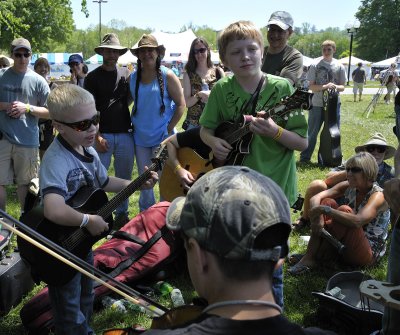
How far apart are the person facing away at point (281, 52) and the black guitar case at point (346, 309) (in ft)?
6.70

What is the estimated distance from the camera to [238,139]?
2.86 metres

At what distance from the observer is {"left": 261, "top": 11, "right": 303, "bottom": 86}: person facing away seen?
4.63 meters

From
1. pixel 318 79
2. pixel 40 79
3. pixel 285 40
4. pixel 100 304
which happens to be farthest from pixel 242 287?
pixel 318 79

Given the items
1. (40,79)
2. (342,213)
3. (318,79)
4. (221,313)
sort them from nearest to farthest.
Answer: (221,313)
(342,213)
(40,79)
(318,79)

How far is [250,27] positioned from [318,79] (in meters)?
5.91

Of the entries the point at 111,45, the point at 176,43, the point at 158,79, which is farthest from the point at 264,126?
the point at 176,43

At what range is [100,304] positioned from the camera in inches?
138

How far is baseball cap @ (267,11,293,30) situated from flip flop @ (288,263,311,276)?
2.35 meters

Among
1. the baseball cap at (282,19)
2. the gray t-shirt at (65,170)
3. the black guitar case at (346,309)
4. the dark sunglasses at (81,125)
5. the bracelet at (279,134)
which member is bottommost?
the black guitar case at (346,309)

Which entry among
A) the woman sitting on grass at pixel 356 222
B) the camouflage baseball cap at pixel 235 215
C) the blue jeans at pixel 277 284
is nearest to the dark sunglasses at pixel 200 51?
the woman sitting on grass at pixel 356 222

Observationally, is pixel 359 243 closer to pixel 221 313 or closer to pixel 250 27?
pixel 250 27

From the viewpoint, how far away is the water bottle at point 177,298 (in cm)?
357

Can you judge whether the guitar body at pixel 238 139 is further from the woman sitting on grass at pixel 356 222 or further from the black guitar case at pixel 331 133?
the black guitar case at pixel 331 133

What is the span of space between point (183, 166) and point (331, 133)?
176 inches
